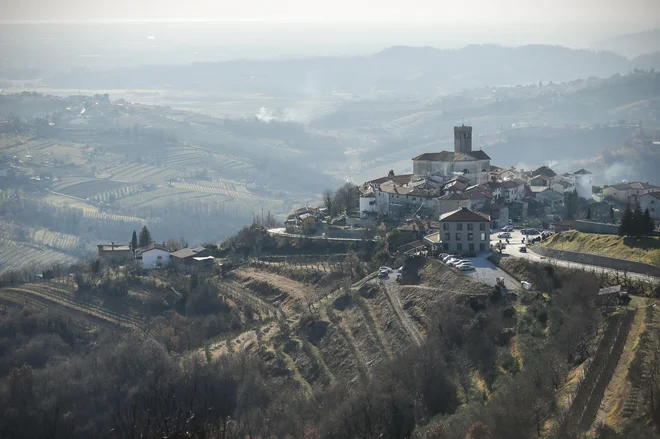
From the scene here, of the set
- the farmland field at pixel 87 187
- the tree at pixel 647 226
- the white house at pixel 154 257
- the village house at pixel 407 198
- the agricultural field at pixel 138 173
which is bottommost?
the agricultural field at pixel 138 173

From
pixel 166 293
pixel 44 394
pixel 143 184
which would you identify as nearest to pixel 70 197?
pixel 143 184

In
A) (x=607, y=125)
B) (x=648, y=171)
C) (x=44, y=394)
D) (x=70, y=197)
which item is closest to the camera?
(x=44, y=394)

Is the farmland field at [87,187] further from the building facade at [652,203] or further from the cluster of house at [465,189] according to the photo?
the building facade at [652,203]

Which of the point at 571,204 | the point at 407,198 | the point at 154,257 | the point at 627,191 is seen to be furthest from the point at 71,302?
the point at 627,191

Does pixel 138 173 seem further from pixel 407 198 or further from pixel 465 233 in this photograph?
pixel 465 233

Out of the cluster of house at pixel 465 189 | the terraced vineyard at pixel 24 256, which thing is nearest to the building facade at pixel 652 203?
the cluster of house at pixel 465 189

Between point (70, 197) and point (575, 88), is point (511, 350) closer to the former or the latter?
point (70, 197)
